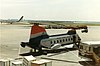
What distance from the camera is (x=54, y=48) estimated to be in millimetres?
15273

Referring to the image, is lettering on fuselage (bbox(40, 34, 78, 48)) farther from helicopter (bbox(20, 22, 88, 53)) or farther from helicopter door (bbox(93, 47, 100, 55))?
helicopter door (bbox(93, 47, 100, 55))

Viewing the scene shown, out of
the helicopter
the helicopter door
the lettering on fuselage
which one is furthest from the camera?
the lettering on fuselage

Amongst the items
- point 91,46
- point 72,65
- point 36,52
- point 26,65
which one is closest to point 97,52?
point 91,46

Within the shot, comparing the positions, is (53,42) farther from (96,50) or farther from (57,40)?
(96,50)

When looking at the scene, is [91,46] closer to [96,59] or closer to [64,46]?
[96,59]

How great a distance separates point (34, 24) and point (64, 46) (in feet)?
11.3

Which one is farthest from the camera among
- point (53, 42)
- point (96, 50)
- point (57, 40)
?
point (57, 40)

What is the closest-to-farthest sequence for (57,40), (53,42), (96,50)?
1. (96,50)
2. (53,42)
3. (57,40)

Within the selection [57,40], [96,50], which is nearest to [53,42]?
[57,40]

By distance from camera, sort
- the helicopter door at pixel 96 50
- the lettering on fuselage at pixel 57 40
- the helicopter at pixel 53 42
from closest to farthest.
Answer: the helicopter door at pixel 96 50 → the helicopter at pixel 53 42 → the lettering on fuselage at pixel 57 40

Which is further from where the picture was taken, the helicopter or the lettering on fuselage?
the lettering on fuselage

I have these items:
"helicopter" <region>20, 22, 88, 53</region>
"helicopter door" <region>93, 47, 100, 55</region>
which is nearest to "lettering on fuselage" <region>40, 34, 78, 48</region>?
"helicopter" <region>20, 22, 88, 53</region>

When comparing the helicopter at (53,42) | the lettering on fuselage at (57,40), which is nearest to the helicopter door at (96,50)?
the helicopter at (53,42)

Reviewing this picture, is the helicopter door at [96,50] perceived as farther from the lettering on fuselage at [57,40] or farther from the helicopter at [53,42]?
the lettering on fuselage at [57,40]
